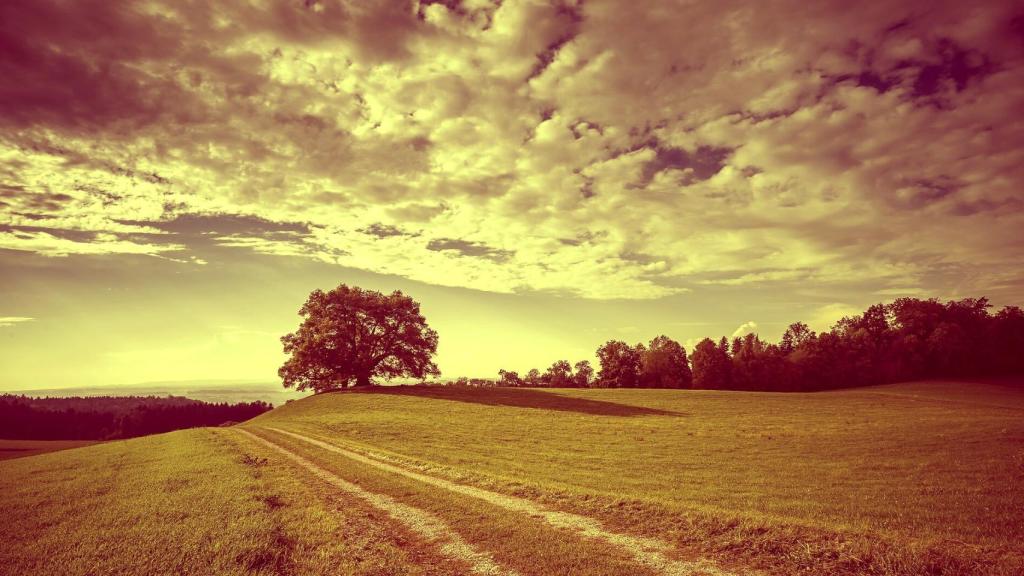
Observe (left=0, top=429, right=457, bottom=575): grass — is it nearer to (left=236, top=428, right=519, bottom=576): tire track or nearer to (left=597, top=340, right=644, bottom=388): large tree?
(left=236, top=428, right=519, bottom=576): tire track

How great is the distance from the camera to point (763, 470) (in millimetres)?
20266

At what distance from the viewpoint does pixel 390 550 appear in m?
9.90

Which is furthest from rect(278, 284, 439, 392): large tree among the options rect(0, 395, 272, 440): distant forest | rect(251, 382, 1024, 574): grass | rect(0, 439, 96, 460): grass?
rect(0, 395, 272, 440): distant forest

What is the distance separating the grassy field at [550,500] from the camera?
9.31 meters

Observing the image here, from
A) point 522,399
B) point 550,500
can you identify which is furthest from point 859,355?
point 550,500

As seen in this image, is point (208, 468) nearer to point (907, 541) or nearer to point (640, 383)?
point (907, 541)

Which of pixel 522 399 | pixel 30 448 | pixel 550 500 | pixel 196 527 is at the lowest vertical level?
pixel 30 448

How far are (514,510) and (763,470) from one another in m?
13.7

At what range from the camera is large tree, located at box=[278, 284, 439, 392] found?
67.0m

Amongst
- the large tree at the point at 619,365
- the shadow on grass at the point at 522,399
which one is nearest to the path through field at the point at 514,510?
the shadow on grass at the point at 522,399

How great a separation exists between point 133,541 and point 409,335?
5954 centimetres

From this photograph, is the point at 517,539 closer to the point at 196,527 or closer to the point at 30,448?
the point at 196,527

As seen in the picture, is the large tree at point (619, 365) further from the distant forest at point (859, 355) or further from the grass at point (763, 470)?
the grass at point (763, 470)

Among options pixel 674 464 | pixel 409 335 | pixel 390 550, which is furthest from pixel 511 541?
pixel 409 335
